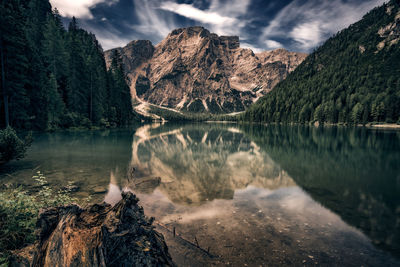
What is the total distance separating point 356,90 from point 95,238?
18521cm

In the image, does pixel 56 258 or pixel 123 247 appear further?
pixel 123 247

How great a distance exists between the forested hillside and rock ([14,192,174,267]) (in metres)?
37.9

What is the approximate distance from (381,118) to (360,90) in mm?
43171

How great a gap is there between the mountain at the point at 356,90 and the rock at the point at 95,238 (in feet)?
443

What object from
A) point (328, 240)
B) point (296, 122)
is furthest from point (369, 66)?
point (328, 240)

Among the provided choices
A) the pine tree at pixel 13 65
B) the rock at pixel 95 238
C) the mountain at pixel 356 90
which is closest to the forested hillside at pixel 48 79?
the pine tree at pixel 13 65

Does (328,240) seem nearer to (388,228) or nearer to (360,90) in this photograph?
(388,228)

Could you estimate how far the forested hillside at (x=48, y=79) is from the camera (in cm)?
3097

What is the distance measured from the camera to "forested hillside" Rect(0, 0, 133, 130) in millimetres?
30969

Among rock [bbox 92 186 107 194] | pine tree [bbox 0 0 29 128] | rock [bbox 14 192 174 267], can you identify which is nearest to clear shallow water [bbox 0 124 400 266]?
rock [bbox 92 186 107 194]

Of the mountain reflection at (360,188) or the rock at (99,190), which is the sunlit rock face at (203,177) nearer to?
the rock at (99,190)

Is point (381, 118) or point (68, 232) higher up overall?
point (381, 118)

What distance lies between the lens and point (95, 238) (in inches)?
152

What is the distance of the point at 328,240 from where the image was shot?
25.5 ft
